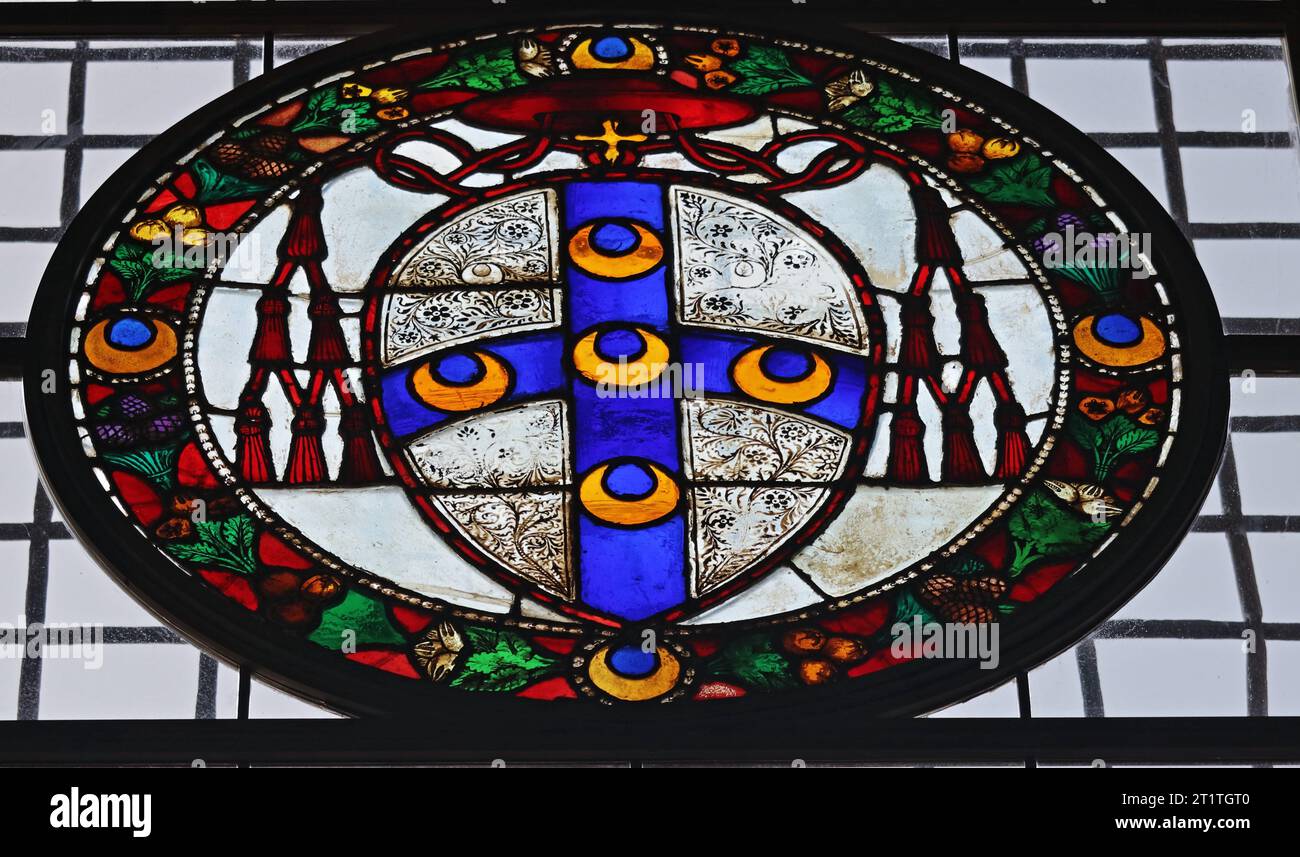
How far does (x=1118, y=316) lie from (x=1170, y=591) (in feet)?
3.62

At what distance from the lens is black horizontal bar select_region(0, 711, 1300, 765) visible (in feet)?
31.7

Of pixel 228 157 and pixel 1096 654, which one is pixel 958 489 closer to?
pixel 1096 654

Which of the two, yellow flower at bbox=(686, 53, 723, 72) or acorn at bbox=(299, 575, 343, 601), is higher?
yellow flower at bbox=(686, 53, 723, 72)

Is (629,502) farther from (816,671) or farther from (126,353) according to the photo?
(126,353)

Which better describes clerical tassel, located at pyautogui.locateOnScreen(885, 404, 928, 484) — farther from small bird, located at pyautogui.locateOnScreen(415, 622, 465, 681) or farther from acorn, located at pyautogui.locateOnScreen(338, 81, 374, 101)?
acorn, located at pyautogui.locateOnScreen(338, 81, 374, 101)

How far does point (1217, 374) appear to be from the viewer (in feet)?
35.7

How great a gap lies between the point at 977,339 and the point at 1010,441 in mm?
434

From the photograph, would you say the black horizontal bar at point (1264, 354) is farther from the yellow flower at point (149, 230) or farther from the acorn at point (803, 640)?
the yellow flower at point (149, 230)

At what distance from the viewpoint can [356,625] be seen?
10.1m

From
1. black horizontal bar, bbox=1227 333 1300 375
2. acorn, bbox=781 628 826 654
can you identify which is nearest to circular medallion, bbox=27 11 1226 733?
acorn, bbox=781 628 826 654

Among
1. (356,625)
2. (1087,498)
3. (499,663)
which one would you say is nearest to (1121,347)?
(1087,498)

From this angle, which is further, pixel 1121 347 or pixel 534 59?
pixel 534 59

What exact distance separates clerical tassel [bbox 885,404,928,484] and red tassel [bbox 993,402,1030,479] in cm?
23

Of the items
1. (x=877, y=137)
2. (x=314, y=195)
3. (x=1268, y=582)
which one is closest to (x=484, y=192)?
(x=314, y=195)
